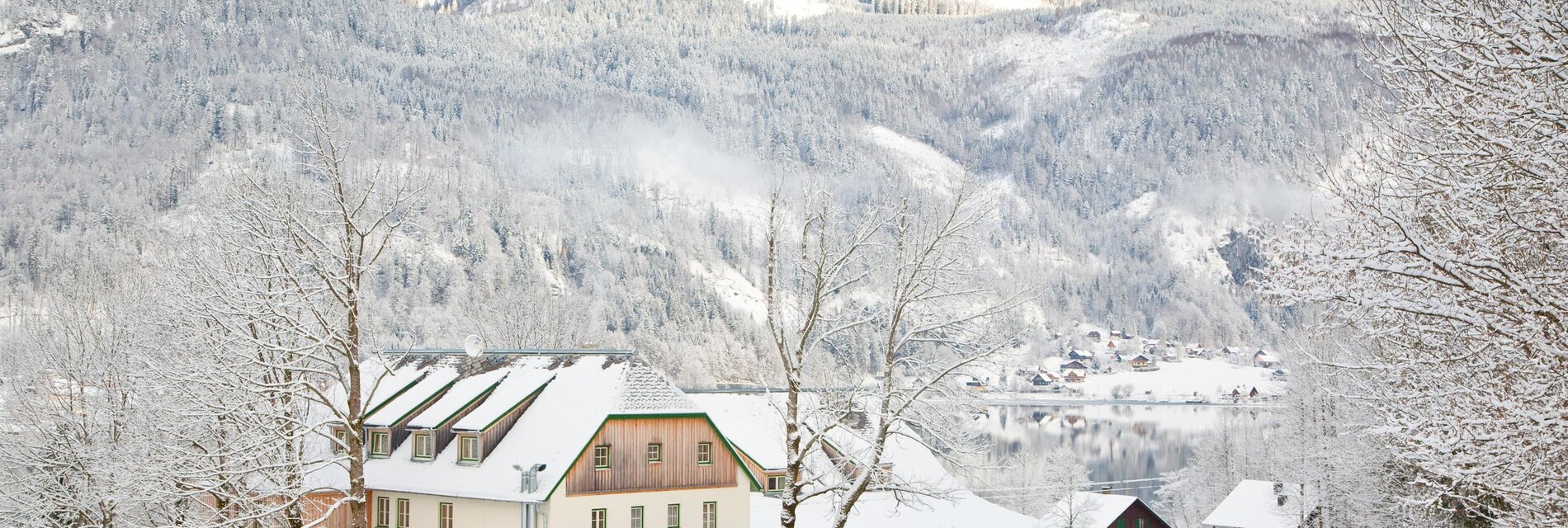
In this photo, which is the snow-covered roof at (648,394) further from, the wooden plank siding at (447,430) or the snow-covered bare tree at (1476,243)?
the snow-covered bare tree at (1476,243)

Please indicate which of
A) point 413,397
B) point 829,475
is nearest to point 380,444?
point 413,397

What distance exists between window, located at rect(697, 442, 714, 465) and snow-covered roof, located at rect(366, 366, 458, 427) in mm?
8484

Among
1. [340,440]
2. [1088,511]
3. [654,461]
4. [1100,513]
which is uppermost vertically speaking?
[340,440]

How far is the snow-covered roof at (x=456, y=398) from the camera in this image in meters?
38.6

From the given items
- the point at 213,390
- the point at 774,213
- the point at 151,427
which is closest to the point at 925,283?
the point at 774,213

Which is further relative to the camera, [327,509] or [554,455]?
A: [327,509]

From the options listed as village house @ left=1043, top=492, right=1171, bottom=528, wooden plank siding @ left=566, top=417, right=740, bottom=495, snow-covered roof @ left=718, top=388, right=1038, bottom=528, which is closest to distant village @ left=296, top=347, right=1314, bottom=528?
wooden plank siding @ left=566, top=417, right=740, bottom=495

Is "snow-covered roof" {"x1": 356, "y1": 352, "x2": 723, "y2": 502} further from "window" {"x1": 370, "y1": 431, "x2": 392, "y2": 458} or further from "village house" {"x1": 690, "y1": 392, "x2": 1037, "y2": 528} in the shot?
"village house" {"x1": 690, "y1": 392, "x2": 1037, "y2": 528}

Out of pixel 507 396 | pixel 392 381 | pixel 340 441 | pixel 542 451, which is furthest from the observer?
pixel 392 381

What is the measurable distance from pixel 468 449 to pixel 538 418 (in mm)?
2200

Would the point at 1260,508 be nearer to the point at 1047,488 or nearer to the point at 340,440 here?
the point at 1047,488

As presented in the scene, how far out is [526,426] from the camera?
126 ft

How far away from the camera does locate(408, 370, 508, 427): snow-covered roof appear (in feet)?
127

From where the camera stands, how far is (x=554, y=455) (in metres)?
36.6
